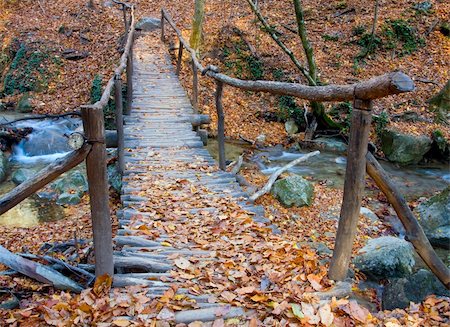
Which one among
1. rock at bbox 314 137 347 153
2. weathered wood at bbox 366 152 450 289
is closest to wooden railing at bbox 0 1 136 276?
weathered wood at bbox 366 152 450 289

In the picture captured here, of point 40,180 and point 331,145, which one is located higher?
point 40,180

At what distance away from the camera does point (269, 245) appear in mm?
3791

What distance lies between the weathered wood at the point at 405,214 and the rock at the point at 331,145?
887cm

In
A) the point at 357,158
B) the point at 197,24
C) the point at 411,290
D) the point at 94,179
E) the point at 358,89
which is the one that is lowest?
the point at 411,290

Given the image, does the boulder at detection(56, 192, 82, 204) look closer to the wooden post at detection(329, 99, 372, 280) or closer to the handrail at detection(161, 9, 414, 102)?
the handrail at detection(161, 9, 414, 102)

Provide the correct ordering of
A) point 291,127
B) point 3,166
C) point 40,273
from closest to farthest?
point 40,273
point 3,166
point 291,127

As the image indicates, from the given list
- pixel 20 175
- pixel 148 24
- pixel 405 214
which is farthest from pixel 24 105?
pixel 405 214

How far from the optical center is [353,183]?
9.43 feet

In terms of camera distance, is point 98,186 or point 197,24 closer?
point 98,186

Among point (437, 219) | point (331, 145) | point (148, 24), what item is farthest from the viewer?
point (148, 24)

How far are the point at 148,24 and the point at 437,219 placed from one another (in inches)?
531

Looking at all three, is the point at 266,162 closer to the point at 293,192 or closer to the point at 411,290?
the point at 293,192

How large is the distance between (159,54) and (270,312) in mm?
12620

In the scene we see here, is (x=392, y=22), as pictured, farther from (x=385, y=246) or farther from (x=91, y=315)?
(x=91, y=315)
